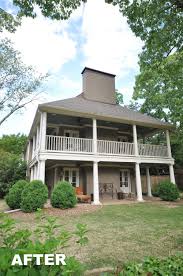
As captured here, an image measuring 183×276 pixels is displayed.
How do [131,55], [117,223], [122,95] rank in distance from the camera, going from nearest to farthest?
[117,223], [131,55], [122,95]

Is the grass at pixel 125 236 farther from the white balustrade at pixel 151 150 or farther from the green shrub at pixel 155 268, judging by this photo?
the white balustrade at pixel 151 150

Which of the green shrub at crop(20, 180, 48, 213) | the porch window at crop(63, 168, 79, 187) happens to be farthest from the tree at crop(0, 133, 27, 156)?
the green shrub at crop(20, 180, 48, 213)

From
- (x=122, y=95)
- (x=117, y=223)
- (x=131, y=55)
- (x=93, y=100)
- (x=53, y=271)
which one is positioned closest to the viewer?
(x=53, y=271)

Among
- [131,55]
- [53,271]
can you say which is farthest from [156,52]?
[53,271]

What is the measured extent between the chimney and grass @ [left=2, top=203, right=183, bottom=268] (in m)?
10.9

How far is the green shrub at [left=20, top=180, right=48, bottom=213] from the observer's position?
10141mm

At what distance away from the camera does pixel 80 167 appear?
16.4 meters

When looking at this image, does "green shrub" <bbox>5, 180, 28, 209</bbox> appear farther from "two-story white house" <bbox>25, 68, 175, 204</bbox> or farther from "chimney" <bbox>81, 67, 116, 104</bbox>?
"chimney" <bbox>81, 67, 116, 104</bbox>

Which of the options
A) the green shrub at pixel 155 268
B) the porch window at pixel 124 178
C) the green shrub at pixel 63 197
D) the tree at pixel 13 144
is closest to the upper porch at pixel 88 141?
the green shrub at pixel 63 197

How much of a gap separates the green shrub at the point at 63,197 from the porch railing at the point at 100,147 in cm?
277

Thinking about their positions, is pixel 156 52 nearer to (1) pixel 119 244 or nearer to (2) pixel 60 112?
(2) pixel 60 112

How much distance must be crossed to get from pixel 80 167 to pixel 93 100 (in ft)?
18.6

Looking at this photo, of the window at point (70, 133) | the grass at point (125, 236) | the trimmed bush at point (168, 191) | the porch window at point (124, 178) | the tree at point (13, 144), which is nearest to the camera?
the grass at point (125, 236)

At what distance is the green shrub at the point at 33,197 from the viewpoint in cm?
1014
